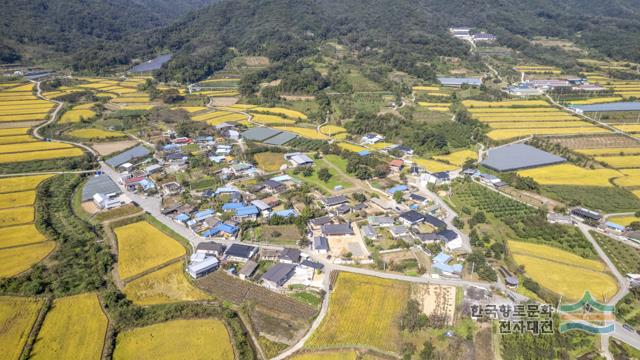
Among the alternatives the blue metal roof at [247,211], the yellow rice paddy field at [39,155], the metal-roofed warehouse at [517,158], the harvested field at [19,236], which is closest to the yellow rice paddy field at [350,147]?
the metal-roofed warehouse at [517,158]

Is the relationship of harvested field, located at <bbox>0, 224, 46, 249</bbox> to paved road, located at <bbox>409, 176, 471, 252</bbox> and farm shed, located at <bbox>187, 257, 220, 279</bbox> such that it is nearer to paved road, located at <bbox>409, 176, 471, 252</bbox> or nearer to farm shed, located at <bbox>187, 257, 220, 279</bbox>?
farm shed, located at <bbox>187, 257, 220, 279</bbox>

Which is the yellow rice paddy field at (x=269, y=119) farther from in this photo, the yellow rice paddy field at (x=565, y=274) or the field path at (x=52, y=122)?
the yellow rice paddy field at (x=565, y=274)

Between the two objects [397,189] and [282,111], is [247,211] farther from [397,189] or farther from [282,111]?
[282,111]

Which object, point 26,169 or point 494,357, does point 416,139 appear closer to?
point 494,357

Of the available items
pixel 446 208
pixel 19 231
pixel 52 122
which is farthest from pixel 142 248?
pixel 52 122

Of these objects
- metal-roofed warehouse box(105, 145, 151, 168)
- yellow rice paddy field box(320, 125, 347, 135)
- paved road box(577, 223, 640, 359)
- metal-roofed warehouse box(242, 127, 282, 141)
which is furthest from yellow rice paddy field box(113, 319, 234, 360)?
yellow rice paddy field box(320, 125, 347, 135)

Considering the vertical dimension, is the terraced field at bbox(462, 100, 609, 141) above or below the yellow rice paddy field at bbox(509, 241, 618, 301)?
above
